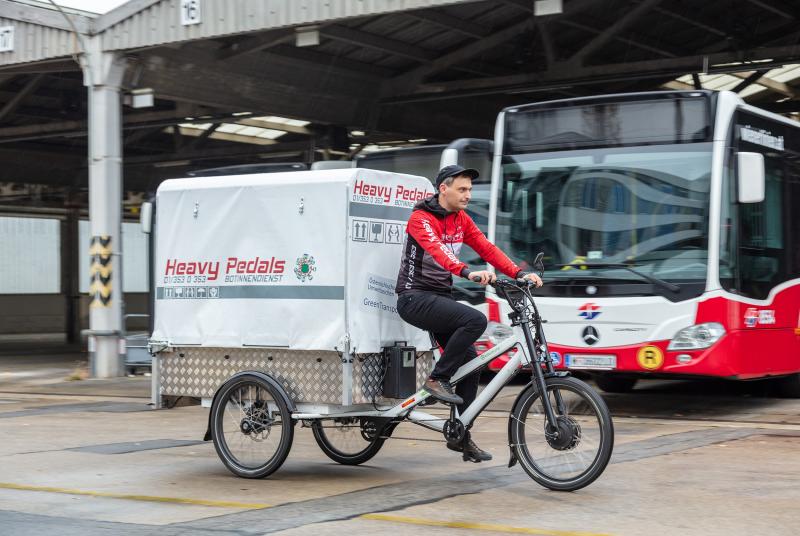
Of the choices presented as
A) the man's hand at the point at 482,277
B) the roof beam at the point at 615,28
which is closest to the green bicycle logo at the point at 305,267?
the man's hand at the point at 482,277

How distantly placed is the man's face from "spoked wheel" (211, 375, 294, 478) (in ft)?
5.46

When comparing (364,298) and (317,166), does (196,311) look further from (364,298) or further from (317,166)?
(317,166)

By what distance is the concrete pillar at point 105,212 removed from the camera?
61.7 ft

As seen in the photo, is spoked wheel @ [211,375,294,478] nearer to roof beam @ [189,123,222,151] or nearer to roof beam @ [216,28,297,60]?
roof beam @ [216,28,297,60]

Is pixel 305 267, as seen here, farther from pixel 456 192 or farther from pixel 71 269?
pixel 71 269

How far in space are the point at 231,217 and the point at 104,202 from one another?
11.3 meters

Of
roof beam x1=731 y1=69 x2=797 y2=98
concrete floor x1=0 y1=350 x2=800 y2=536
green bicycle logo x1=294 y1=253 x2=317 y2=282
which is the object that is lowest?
concrete floor x1=0 y1=350 x2=800 y2=536

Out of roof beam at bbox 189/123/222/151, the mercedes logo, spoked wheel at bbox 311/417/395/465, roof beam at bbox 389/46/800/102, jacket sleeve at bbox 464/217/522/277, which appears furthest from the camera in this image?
roof beam at bbox 189/123/222/151

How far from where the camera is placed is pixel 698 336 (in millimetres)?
11016

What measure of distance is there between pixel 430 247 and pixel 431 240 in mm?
52

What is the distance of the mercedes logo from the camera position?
1147 cm

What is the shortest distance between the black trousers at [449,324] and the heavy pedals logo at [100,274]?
475 inches

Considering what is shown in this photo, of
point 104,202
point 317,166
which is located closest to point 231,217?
point 317,166

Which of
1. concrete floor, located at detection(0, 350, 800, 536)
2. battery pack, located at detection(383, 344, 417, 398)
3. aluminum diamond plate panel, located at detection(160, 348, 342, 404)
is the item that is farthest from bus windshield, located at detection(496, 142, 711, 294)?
aluminum diamond plate panel, located at detection(160, 348, 342, 404)
